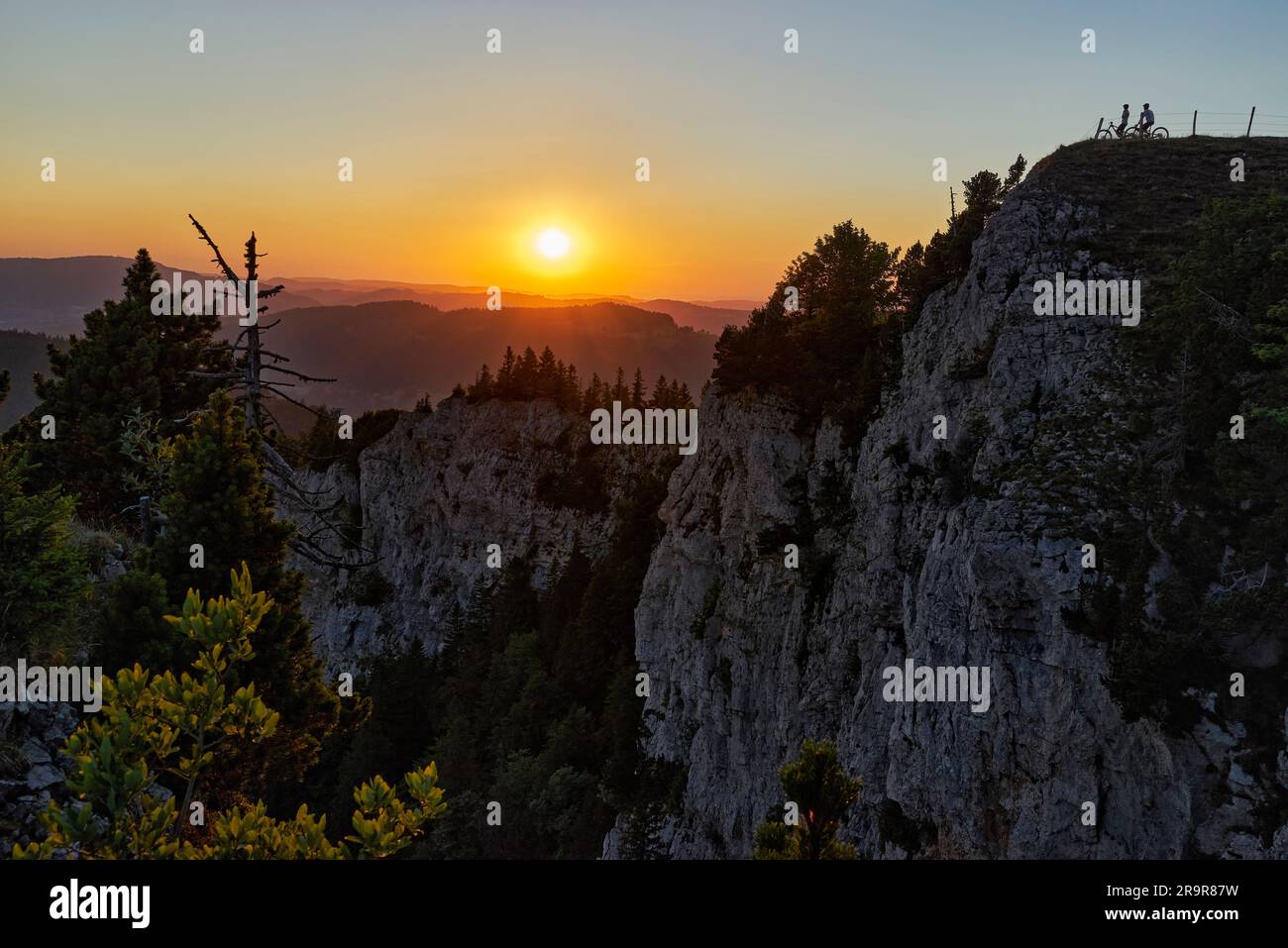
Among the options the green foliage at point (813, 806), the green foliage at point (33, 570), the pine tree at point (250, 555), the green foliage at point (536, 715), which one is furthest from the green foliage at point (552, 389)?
the green foliage at point (813, 806)

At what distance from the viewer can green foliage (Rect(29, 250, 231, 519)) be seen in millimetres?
30859

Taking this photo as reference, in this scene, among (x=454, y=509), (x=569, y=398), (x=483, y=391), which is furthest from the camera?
(x=483, y=391)

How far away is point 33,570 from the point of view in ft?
55.2

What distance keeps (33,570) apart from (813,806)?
643 inches

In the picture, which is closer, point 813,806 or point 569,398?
point 813,806

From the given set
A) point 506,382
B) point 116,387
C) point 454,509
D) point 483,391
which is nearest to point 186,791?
point 116,387

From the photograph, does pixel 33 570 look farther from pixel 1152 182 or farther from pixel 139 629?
pixel 1152 182

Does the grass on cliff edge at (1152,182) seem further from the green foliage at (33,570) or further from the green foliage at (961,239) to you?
the green foliage at (33,570)

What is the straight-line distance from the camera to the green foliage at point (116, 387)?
30.9m

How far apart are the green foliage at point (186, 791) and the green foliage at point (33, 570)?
10433 mm

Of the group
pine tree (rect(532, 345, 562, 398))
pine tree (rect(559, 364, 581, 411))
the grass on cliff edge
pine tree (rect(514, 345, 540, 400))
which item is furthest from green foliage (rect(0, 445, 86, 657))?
pine tree (rect(514, 345, 540, 400))

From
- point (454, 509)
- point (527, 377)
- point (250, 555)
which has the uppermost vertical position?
point (527, 377)
